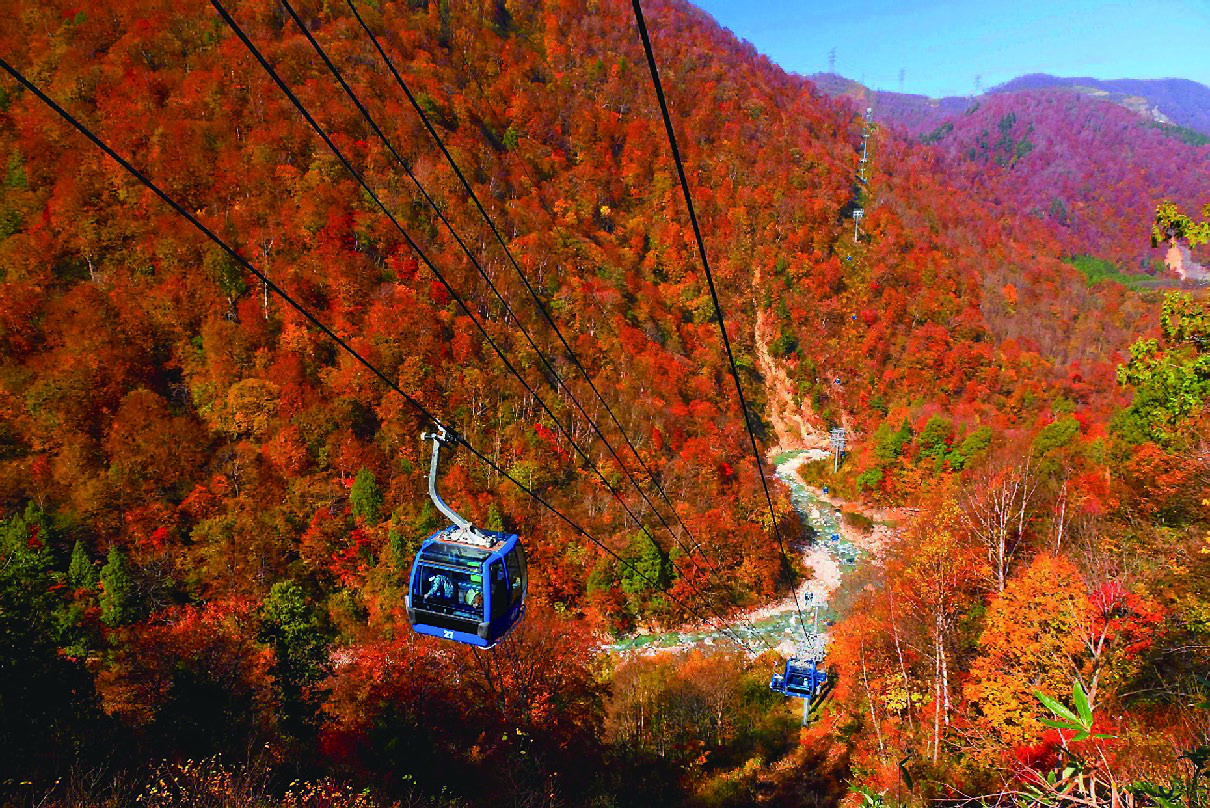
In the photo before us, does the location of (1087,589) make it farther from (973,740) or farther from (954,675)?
(954,675)

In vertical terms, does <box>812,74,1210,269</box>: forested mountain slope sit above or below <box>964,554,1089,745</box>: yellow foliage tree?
above

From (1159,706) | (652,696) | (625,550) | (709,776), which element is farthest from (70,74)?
(1159,706)

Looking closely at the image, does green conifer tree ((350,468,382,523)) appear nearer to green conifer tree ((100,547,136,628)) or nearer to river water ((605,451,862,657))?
green conifer tree ((100,547,136,628))

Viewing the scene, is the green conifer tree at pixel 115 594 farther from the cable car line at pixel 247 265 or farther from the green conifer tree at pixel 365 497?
the cable car line at pixel 247 265

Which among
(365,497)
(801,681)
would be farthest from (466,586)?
(365,497)

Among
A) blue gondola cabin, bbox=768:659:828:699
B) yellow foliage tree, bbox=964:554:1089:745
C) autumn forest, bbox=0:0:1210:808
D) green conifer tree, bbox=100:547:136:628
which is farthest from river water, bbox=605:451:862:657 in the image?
green conifer tree, bbox=100:547:136:628

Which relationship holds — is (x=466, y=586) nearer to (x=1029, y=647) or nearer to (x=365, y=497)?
(x=1029, y=647)

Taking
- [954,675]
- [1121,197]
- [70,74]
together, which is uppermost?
[1121,197]
